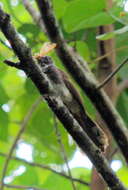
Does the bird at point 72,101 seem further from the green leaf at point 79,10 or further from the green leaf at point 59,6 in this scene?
the green leaf at point 59,6

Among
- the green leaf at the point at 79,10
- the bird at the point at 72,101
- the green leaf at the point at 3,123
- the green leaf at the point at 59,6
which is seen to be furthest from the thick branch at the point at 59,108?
the green leaf at the point at 59,6

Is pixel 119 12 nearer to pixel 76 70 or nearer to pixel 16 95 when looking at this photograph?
pixel 76 70

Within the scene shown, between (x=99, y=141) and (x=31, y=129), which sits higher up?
(x=31, y=129)

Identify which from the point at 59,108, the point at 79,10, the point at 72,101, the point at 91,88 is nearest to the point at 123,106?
the point at 91,88

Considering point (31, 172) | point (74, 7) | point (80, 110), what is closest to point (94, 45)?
point (74, 7)

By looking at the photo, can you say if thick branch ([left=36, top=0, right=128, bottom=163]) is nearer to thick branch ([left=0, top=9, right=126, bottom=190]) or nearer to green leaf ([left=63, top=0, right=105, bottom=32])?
green leaf ([left=63, top=0, right=105, bottom=32])

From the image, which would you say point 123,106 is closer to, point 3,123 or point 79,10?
point 79,10

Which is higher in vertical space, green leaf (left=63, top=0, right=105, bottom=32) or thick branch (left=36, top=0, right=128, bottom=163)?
green leaf (left=63, top=0, right=105, bottom=32)

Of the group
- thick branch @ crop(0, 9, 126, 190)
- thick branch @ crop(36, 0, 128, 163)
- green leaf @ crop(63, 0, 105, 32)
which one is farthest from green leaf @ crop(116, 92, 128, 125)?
thick branch @ crop(0, 9, 126, 190)
